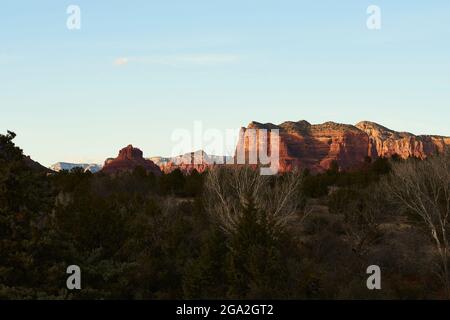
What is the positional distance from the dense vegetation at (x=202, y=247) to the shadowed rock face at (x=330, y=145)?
8029 centimetres

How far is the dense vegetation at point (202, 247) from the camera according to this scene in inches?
768

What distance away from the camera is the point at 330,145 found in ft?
454

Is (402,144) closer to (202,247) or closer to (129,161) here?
(129,161)

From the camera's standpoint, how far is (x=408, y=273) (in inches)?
1431

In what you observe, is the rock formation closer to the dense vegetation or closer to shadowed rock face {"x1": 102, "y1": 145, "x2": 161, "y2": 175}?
shadowed rock face {"x1": 102, "y1": 145, "x2": 161, "y2": 175}

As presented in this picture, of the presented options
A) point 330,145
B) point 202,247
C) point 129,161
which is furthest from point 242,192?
point 330,145

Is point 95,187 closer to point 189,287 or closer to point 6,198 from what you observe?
point 189,287

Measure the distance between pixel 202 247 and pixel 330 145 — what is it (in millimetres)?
113610

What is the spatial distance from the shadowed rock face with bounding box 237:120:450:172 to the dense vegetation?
80.3 m

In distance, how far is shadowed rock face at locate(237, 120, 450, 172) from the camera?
133000 millimetres

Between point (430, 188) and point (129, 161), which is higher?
point (129, 161)

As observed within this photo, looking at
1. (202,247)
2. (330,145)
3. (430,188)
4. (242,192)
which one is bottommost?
(202,247)

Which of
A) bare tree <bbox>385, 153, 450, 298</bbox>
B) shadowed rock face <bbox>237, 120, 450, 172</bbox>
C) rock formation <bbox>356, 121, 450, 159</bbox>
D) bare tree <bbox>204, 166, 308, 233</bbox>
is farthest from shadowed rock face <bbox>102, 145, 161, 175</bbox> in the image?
bare tree <bbox>385, 153, 450, 298</bbox>
